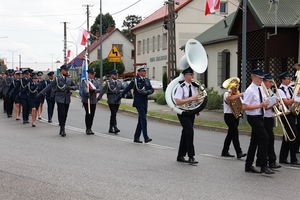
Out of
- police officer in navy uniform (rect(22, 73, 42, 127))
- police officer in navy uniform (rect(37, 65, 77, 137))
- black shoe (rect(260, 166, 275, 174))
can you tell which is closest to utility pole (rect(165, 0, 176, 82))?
police officer in navy uniform (rect(22, 73, 42, 127))

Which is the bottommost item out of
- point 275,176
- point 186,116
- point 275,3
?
point 275,176

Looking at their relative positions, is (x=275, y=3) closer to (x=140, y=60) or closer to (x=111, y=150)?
(x=111, y=150)

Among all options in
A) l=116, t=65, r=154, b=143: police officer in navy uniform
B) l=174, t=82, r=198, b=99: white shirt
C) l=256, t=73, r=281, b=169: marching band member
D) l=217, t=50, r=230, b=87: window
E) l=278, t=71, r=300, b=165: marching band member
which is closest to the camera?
l=256, t=73, r=281, b=169: marching band member

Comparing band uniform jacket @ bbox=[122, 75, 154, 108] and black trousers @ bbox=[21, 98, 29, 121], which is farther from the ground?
band uniform jacket @ bbox=[122, 75, 154, 108]

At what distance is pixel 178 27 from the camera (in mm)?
49875

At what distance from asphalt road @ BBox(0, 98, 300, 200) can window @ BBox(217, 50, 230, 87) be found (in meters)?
15.5

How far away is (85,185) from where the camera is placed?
8.66m

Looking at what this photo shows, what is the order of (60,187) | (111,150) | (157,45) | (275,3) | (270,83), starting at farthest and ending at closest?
1. (157,45)
2. (275,3)
3. (111,150)
4. (270,83)
5. (60,187)

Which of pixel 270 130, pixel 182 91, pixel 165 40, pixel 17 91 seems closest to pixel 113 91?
pixel 182 91

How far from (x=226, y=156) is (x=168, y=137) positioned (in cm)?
424

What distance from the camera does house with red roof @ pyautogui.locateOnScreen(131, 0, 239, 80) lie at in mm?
49688

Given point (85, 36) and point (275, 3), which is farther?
point (85, 36)

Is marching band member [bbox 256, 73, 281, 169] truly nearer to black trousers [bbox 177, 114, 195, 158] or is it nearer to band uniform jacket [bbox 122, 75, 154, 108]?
black trousers [bbox 177, 114, 195, 158]

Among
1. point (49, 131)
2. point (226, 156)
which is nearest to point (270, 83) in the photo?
point (226, 156)
